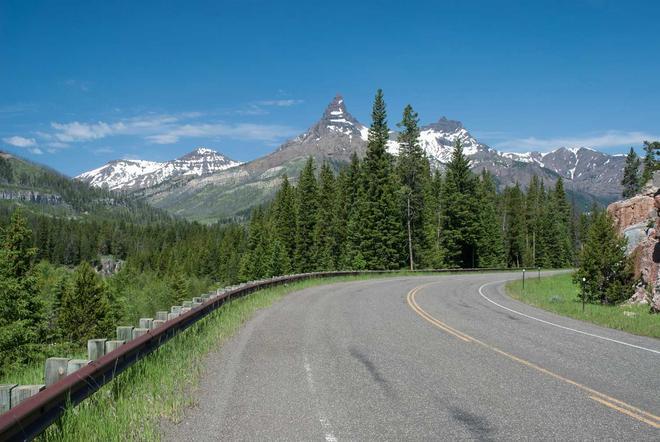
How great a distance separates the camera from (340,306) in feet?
60.1

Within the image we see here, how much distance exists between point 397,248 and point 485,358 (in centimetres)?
4393

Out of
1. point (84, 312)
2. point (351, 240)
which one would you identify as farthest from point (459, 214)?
point (84, 312)

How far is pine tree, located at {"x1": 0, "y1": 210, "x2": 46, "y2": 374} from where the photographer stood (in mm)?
28156

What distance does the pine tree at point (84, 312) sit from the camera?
4803 centimetres

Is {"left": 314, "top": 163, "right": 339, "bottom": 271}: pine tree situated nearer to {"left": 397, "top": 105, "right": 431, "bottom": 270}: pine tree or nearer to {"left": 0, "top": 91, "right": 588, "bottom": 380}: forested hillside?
{"left": 0, "top": 91, "right": 588, "bottom": 380}: forested hillside

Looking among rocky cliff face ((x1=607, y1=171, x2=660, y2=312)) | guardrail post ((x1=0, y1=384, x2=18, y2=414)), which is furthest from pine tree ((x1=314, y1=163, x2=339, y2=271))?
guardrail post ((x1=0, y1=384, x2=18, y2=414))

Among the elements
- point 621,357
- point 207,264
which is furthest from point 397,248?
point 207,264

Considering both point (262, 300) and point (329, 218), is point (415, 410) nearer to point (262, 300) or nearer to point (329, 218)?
point (262, 300)

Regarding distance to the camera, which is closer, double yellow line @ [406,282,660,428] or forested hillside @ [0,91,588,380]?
double yellow line @ [406,282,660,428]

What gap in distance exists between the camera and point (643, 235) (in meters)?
26.0

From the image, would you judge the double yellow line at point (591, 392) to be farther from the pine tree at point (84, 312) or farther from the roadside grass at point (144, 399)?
the pine tree at point (84, 312)

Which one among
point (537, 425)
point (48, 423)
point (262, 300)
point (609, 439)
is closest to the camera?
point (48, 423)

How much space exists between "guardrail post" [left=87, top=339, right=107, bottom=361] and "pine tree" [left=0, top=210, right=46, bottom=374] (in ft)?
77.1

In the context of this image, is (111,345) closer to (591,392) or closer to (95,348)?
(95,348)
